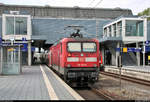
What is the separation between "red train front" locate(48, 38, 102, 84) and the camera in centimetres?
1292

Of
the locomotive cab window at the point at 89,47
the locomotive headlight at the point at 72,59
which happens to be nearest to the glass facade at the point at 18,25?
the locomotive cab window at the point at 89,47

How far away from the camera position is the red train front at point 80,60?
12.9 metres

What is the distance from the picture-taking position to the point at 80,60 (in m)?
13.1

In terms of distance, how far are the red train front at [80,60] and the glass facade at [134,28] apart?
2592cm

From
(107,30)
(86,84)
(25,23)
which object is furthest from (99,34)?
(86,84)

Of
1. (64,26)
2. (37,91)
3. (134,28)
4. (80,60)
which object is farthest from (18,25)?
(37,91)

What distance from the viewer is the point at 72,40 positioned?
13.2 metres

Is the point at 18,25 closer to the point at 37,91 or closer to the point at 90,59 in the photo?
the point at 90,59

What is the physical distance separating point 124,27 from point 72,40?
24980 mm

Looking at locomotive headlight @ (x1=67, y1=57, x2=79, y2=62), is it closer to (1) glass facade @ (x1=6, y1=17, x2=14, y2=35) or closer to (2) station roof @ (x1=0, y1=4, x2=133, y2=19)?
(1) glass facade @ (x1=6, y1=17, x2=14, y2=35)

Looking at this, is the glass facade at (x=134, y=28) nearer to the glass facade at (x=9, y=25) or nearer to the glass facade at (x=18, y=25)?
the glass facade at (x=18, y=25)

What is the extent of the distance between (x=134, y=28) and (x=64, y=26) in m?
15.3

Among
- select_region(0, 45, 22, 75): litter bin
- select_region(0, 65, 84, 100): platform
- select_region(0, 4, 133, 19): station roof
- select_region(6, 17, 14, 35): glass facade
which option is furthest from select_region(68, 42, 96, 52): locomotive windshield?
select_region(0, 4, 133, 19): station roof

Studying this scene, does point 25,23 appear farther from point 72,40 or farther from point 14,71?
point 72,40
